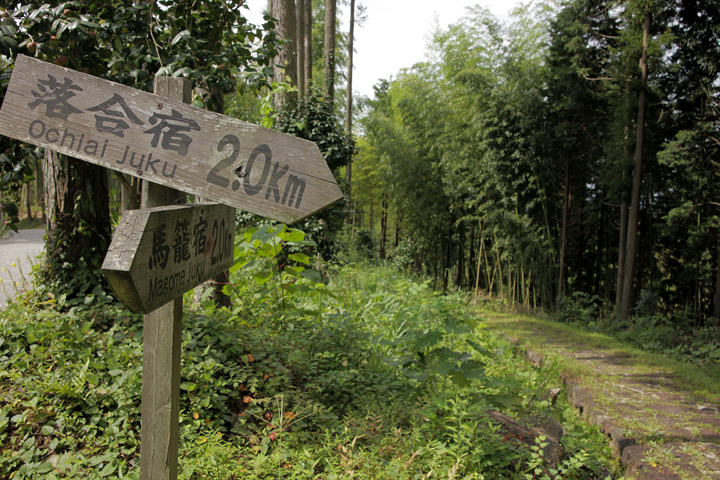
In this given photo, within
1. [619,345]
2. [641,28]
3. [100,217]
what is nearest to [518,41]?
[641,28]

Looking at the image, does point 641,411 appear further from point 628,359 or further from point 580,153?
point 580,153

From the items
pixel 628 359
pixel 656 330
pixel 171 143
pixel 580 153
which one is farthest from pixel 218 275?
pixel 580 153

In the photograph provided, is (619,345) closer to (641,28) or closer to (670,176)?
A: (670,176)

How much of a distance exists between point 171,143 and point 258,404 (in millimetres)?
1466

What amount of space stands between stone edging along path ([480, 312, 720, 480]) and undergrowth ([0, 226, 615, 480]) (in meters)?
0.22

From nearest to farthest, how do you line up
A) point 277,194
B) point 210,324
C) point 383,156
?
1. point 277,194
2. point 210,324
3. point 383,156

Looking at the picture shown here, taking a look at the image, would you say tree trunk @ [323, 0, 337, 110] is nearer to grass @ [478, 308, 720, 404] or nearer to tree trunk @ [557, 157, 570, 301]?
grass @ [478, 308, 720, 404]

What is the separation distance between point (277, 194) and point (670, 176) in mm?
8123

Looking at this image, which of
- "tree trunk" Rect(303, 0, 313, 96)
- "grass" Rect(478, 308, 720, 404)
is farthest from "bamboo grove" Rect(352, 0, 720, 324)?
"tree trunk" Rect(303, 0, 313, 96)

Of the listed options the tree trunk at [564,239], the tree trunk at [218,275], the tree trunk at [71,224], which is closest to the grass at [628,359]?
the tree trunk at [564,239]

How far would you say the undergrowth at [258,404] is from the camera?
1.70 m

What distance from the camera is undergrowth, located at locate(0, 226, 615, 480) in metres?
1.70

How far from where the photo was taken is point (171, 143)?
3.75 feet

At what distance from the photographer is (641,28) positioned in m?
6.83
